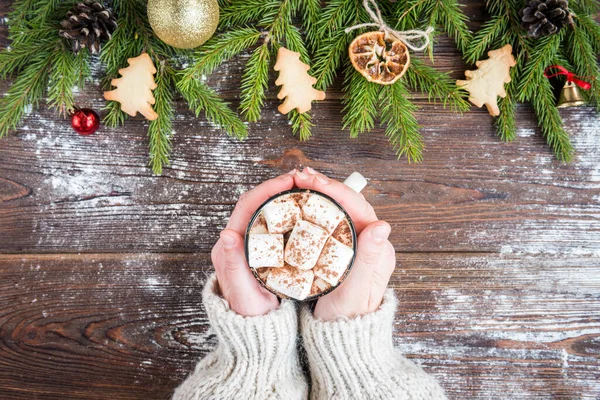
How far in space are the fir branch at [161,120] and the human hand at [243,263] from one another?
284mm

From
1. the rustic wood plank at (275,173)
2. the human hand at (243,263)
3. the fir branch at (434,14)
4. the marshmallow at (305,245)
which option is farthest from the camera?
the rustic wood plank at (275,173)

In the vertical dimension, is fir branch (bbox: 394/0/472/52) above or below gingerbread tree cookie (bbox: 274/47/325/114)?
above

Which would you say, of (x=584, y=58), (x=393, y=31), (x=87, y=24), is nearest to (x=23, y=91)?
(x=87, y=24)

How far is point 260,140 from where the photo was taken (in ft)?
3.65

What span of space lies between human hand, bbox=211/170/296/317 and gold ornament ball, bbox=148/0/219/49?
348mm

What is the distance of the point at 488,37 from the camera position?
104 cm

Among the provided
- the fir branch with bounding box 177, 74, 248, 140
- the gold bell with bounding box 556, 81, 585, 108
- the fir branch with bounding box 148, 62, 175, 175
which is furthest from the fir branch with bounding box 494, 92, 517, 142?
the fir branch with bounding box 148, 62, 175, 175

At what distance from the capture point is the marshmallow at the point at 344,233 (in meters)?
0.83

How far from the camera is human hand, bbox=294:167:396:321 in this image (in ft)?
2.96

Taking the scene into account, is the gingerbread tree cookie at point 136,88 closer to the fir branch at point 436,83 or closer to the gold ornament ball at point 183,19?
the gold ornament ball at point 183,19

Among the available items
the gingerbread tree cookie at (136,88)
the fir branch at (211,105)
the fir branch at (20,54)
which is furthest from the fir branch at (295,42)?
the fir branch at (20,54)

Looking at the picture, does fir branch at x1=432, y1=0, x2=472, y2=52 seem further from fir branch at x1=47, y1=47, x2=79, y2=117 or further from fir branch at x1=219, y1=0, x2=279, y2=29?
fir branch at x1=47, y1=47, x2=79, y2=117

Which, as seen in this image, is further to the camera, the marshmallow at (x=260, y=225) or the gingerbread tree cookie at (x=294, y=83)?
the gingerbread tree cookie at (x=294, y=83)

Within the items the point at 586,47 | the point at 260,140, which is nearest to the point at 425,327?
the point at 260,140
